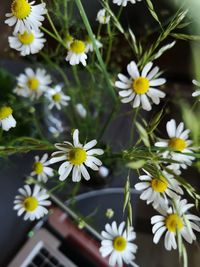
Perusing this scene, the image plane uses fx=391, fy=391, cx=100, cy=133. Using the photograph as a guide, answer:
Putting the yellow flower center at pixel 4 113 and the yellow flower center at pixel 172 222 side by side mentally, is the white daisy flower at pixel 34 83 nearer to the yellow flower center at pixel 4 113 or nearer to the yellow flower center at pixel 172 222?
the yellow flower center at pixel 4 113

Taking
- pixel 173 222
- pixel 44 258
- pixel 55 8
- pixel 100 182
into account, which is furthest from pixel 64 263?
pixel 55 8

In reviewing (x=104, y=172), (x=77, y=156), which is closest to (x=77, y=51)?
(x=77, y=156)

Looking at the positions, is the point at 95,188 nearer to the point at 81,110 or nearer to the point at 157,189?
the point at 81,110

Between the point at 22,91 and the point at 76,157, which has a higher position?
the point at 22,91

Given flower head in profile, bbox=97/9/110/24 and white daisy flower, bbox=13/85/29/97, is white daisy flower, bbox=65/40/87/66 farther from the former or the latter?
white daisy flower, bbox=13/85/29/97

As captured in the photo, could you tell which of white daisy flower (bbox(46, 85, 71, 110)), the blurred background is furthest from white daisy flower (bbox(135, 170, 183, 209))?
white daisy flower (bbox(46, 85, 71, 110))

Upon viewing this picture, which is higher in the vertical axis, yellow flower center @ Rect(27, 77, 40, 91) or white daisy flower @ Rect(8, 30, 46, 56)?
yellow flower center @ Rect(27, 77, 40, 91)
